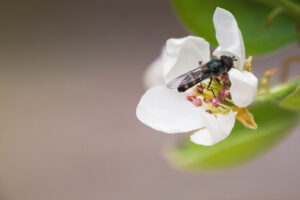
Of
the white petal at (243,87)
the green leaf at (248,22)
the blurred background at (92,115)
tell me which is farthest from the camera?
the blurred background at (92,115)

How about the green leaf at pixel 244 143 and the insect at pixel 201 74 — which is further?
the green leaf at pixel 244 143

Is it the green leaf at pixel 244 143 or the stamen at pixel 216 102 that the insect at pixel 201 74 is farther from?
the green leaf at pixel 244 143

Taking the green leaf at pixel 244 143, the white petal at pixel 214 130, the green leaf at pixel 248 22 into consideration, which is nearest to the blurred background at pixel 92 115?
the green leaf at pixel 244 143

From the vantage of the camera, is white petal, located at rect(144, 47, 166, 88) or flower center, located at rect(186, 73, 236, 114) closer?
flower center, located at rect(186, 73, 236, 114)

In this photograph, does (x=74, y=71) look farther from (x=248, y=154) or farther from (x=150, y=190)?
(x=248, y=154)

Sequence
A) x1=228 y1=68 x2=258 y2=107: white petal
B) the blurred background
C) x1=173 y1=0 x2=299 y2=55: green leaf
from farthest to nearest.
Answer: the blurred background
x1=173 y1=0 x2=299 y2=55: green leaf
x1=228 y1=68 x2=258 y2=107: white petal

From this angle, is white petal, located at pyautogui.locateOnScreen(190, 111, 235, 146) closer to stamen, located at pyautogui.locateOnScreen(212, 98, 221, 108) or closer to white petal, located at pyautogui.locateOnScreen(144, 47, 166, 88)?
stamen, located at pyautogui.locateOnScreen(212, 98, 221, 108)

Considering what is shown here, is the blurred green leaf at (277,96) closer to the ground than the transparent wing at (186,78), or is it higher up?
closer to the ground

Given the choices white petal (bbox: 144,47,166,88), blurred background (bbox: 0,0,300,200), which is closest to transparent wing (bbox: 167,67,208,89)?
white petal (bbox: 144,47,166,88)
